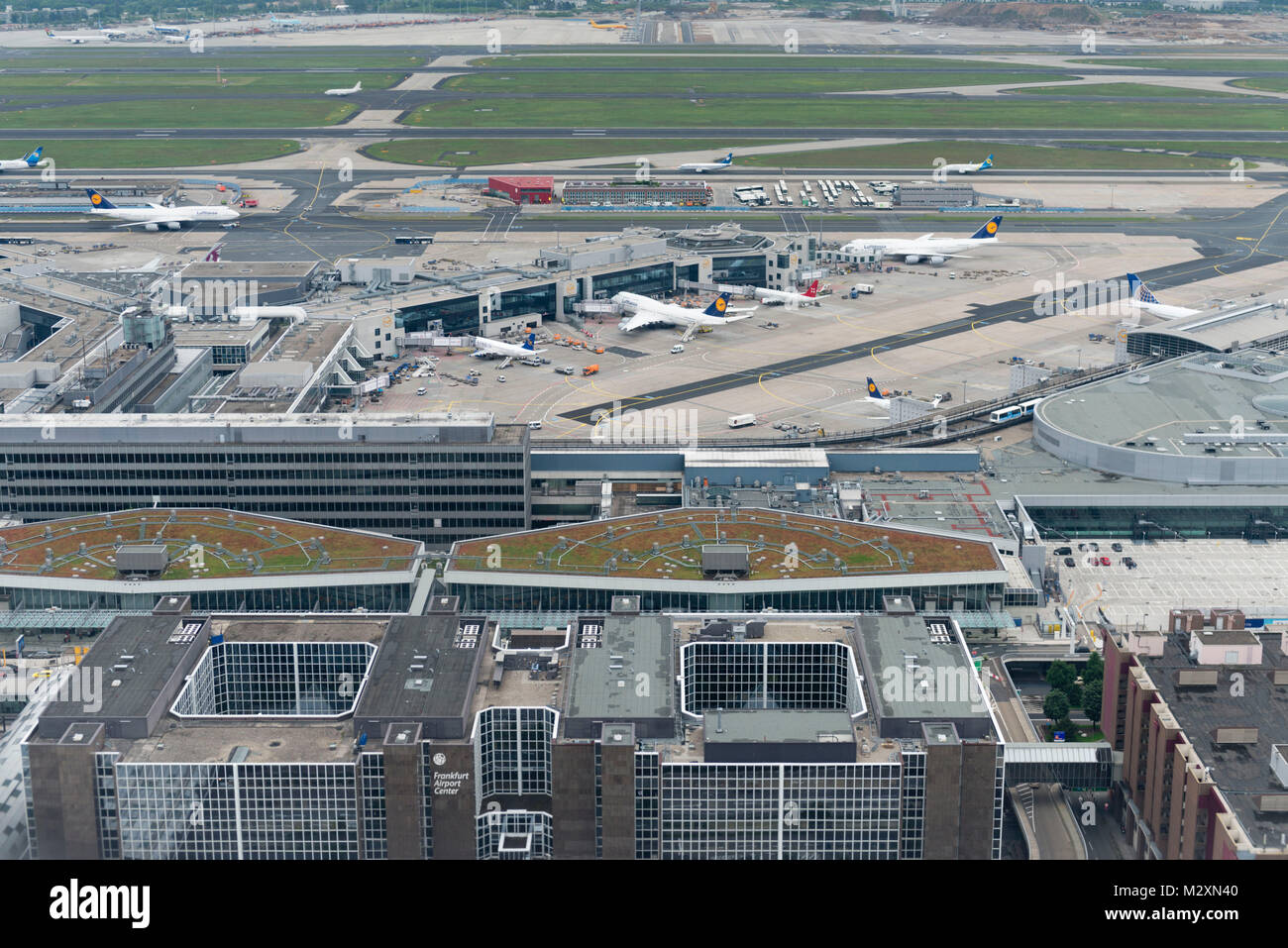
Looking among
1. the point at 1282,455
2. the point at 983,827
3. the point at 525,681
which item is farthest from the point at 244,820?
the point at 1282,455

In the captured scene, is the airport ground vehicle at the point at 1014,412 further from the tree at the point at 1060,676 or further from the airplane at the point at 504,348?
the airplane at the point at 504,348

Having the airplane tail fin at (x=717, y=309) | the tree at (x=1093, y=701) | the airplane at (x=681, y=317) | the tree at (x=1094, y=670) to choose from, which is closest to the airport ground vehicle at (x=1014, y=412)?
the airplane tail fin at (x=717, y=309)

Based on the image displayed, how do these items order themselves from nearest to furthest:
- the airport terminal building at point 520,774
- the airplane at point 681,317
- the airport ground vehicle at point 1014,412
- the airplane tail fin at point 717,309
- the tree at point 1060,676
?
the airport terminal building at point 520,774
the tree at point 1060,676
the airport ground vehicle at point 1014,412
the airplane tail fin at point 717,309
the airplane at point 681,317

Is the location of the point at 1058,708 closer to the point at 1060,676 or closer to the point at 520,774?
the point at 1060,676

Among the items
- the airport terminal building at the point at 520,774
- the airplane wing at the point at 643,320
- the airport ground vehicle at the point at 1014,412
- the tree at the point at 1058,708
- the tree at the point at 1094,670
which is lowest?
the tree at the point at 1058,708

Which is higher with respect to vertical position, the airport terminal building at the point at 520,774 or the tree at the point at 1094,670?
the airport terminal building at the point at 520,774

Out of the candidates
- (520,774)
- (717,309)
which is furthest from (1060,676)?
(717,309)
